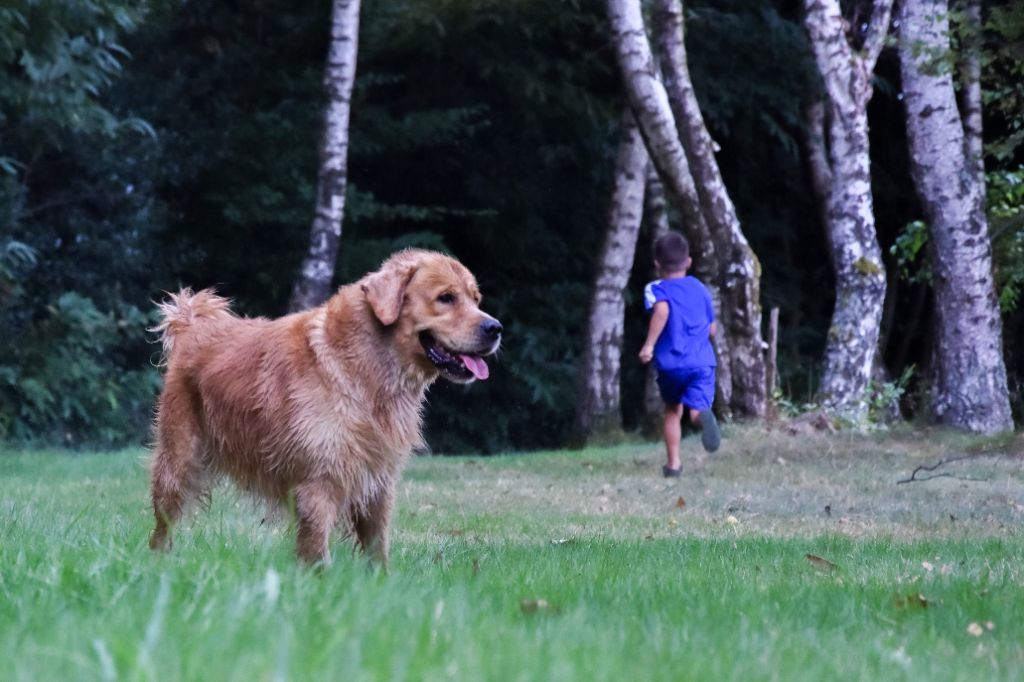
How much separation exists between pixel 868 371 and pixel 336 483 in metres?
11.4

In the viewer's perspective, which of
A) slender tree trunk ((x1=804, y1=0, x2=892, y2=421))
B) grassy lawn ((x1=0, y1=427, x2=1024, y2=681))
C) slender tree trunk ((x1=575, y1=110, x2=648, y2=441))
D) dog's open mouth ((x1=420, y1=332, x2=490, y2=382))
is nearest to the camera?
grassy lawn ((x1=0, y1=427, x2=1024, y2=681))

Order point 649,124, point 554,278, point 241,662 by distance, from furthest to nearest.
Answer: point 554,278, point 649,124, point 241,662

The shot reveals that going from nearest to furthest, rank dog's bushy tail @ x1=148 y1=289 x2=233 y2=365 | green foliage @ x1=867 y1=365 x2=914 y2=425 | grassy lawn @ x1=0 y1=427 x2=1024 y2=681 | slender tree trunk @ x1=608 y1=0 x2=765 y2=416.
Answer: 1. grassy lawn @ x1=0 y1=427 x2=1024 y2=681
2. dog's bushy tail @ x1=148 y1=289 x2=233 y2=365
3. slender tree trunk @ x1=608 y1=0 x2=765 y2=416
4. green foliage @ x1=867 y1=365 x2=914 y2=425

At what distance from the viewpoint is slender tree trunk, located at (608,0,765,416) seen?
16.2m

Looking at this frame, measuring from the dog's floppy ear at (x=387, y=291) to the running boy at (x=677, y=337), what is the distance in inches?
239

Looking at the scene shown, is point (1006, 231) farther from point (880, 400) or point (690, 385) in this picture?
point (690, 385)

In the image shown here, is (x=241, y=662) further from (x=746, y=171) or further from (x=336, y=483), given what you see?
(x=746, y=171)

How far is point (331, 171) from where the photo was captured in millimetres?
17703

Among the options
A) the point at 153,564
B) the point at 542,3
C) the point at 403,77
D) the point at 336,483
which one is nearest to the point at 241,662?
the point at 153,564

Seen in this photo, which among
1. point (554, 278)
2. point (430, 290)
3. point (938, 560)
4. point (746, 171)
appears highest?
point (746, 171)

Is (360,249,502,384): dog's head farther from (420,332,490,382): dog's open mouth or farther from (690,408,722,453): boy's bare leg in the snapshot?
(690,408,722,453): boy's bare leg

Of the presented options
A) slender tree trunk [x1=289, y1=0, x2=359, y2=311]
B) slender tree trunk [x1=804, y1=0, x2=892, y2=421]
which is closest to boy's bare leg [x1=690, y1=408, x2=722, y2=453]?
slender tree trunk [x1=804, y1=0, x2=892, y2=421]

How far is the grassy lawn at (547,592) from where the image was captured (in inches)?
132

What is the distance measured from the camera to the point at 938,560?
24.1 feet
